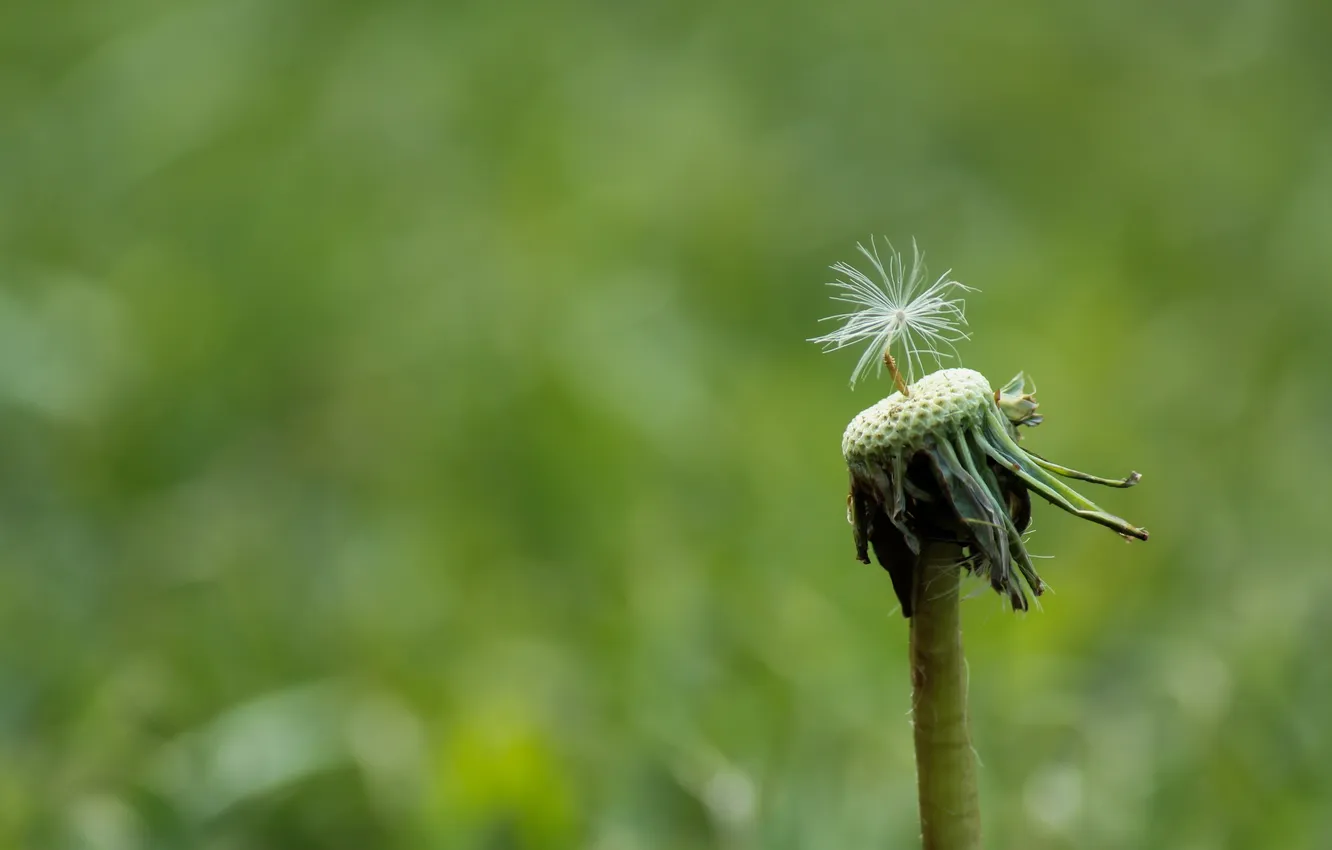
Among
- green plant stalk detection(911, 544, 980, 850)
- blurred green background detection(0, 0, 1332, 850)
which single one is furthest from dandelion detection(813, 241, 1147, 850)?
blurred green background detection(0, 0, 1332, 850)

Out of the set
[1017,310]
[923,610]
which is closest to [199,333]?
[1017,310]

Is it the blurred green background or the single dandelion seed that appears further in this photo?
the blurred green background

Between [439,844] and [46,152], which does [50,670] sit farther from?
[46,152]

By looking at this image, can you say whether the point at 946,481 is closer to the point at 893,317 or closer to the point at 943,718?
the point at 943,718

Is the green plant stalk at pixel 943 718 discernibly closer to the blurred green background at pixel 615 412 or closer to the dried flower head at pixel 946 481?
the dried flower head at pixel 946 481

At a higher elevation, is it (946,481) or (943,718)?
(946,481)

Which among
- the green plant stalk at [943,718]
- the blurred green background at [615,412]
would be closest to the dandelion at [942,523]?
the green plant stalk at [943,718]

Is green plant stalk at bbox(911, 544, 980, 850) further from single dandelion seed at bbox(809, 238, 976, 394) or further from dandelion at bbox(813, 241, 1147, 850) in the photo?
single dandelion seed at bbox(809, 238, 976, 394)

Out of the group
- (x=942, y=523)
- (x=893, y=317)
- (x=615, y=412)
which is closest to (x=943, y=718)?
(x=942, y=523)
